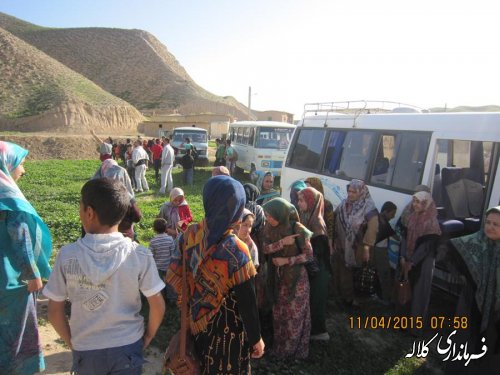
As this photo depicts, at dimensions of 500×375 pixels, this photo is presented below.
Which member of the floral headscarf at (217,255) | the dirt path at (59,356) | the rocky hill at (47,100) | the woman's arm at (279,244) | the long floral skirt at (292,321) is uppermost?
the rocky hill at (47,100)

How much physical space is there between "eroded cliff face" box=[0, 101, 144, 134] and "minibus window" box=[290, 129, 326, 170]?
35951mm

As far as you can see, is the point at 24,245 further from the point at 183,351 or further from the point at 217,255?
the point at 217,255

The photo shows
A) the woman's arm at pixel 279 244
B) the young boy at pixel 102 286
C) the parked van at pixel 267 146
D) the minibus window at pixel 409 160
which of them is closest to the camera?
the young boy at pixel 102 286

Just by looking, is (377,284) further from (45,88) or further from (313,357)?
(45,88)

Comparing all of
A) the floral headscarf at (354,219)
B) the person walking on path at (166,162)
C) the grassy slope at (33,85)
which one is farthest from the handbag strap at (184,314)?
the grassy slope at (33,85)

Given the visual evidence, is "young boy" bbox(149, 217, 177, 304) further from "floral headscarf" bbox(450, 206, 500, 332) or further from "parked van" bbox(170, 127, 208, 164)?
"parked van" bbox(170, 127, 208, 164)

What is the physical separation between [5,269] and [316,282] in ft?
9.17

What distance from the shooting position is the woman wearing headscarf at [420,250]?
4090 mm

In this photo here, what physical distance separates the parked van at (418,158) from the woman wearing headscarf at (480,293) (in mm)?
1189

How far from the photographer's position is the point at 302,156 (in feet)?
25.2

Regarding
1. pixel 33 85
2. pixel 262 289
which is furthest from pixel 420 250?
pixel 33 85

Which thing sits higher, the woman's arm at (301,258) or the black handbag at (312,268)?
the woman's arm at (301,258)

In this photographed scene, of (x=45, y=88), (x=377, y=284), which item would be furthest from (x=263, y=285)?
(x=45, y=88)

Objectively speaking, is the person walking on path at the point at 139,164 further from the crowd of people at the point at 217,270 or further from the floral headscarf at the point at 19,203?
the floral headscarf at the point at 19,203
